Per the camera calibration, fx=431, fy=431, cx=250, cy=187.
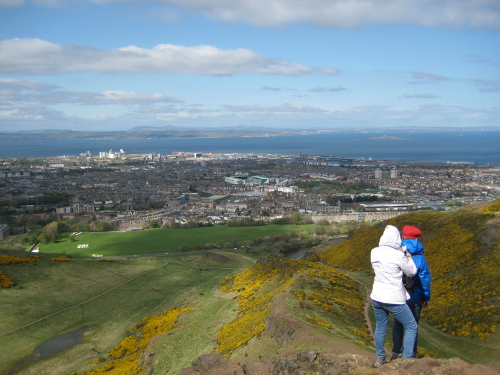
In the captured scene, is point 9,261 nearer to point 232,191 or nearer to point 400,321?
point 400,321

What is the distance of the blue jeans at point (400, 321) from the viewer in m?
7.73

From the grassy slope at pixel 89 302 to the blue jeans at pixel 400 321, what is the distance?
917cm

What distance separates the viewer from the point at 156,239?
5034 centimetres

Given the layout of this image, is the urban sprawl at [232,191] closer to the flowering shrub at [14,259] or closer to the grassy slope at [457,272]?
the flowering shrub at [14,259]

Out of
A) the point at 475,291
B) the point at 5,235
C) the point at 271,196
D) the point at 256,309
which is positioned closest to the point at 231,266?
the point at 256,309

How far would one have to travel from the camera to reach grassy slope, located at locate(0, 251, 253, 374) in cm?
1948

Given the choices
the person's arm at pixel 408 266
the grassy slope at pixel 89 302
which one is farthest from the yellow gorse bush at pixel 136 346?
the person's arm at pixel 408 266

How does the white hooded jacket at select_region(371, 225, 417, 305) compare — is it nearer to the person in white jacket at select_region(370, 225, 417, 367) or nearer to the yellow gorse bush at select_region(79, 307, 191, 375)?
the person in white jacket at select_region(370, 225, 417, 367)

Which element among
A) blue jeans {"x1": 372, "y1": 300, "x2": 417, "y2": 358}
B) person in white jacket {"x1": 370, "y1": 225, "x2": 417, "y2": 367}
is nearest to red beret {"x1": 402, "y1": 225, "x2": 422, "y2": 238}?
person in white jacket {"x1": 370, "y1": 225, "x2": 417, "y2": 367}

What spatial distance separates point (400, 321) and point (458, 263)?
59.8ft

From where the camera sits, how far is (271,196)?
3401 inches

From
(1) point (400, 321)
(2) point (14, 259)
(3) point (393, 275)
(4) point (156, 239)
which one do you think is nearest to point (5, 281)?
(2) point (14, 259)

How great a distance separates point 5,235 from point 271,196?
48036 millimetres

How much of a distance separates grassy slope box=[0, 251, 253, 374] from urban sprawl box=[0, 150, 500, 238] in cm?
2839
